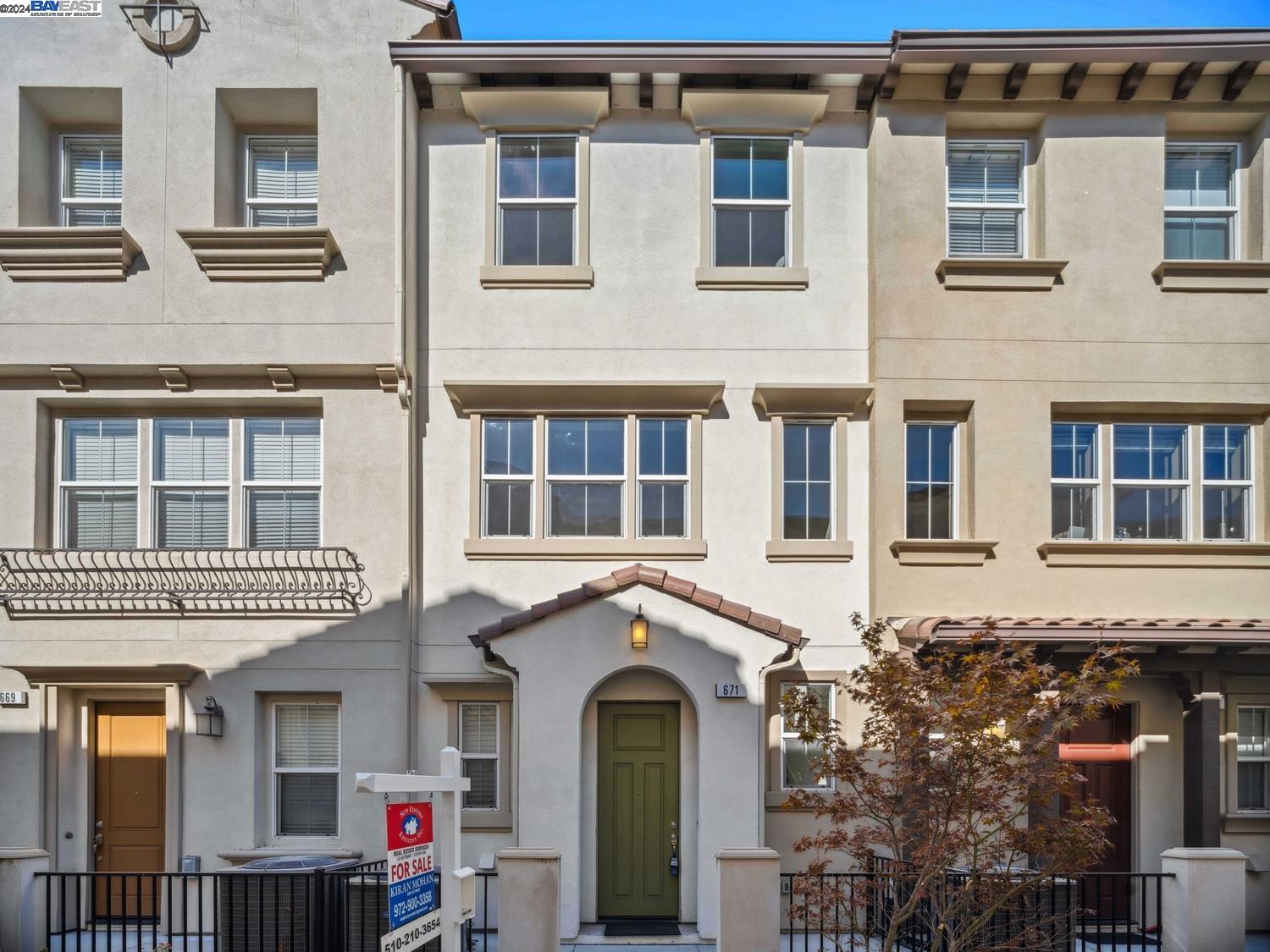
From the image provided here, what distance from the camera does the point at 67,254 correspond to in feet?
37.4

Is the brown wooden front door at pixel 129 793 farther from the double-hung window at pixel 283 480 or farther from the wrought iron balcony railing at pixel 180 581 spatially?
the double-hung window at pixel 283 480

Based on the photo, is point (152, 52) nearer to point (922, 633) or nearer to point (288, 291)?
point (288, 291)

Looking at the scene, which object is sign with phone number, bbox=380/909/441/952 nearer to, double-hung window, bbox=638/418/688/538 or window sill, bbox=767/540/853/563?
double-hung window, bbox=638/418/688/538

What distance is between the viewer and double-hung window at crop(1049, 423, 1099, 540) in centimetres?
1173

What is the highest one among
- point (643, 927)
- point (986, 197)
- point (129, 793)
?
point (986, 197)

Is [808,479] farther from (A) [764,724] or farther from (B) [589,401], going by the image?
(A) [764,724]

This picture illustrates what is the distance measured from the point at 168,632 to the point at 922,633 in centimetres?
805

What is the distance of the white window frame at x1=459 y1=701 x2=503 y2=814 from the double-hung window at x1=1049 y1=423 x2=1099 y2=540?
6.58m

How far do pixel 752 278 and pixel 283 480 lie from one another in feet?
18.9

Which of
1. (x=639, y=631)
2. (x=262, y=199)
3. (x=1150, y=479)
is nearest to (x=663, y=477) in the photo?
(x=639, y=631)

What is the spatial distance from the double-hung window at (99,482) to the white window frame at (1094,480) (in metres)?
10.3

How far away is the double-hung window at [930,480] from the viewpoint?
11664 mm

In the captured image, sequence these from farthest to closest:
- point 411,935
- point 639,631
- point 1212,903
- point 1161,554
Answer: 1. point 1161,554
2. point 639,631
3. point 1212,903
4. point 411,935
